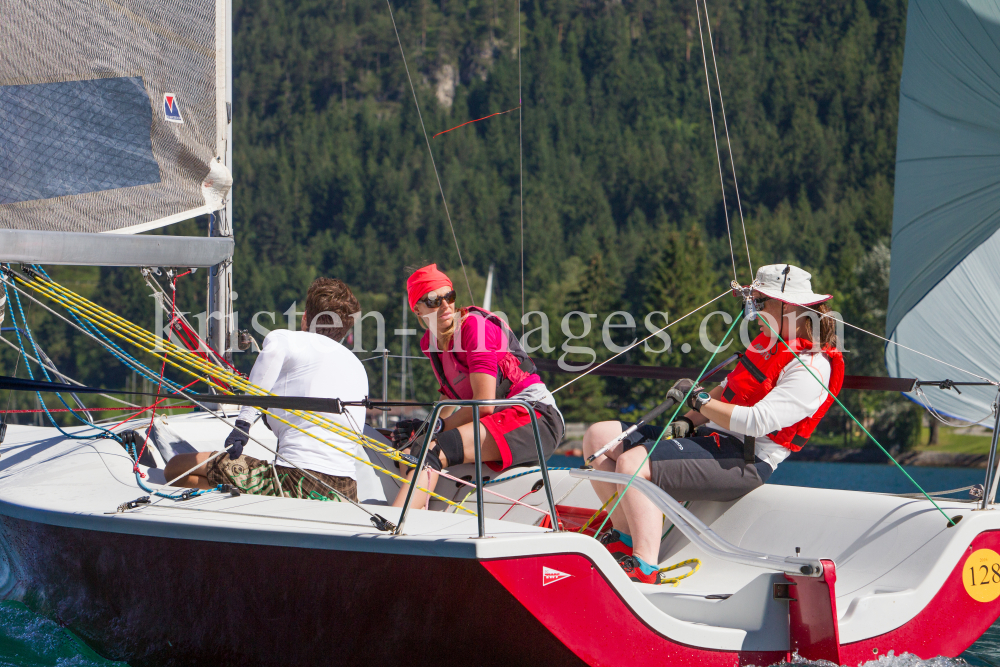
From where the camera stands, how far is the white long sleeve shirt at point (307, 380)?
3225mm

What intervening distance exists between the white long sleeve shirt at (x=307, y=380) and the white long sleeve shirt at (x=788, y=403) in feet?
4.19

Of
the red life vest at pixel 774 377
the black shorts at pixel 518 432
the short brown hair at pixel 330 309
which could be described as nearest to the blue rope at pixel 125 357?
the short brown hair at pixel 330 309

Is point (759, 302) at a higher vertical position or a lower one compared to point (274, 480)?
A: higher

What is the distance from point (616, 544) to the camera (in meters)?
3.63

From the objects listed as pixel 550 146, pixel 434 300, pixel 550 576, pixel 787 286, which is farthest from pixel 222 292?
pixel 550 146

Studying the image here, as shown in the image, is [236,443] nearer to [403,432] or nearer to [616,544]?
[403,432]

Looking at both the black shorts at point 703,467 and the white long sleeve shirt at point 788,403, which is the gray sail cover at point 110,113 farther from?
the white long sleeve shirt at point 788,403

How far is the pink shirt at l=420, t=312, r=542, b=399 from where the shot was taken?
3623 mm

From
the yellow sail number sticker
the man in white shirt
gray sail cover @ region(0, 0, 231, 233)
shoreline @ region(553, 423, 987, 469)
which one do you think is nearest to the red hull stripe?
the yellow sail number sticker

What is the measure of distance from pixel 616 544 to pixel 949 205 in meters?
3.98

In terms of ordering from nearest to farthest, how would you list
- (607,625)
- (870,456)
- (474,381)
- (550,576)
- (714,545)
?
(550,576) < (607,625) < (714,545) < (474,381) < (870,456)

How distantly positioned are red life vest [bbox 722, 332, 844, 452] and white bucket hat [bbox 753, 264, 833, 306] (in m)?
0.14

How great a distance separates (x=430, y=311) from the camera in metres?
3.64

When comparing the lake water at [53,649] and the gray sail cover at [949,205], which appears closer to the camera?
the lake water at [53,649]
